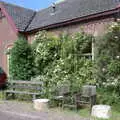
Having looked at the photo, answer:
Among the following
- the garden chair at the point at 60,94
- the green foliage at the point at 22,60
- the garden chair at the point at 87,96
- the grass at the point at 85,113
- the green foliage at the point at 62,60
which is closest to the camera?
the grass at the point at 85,113

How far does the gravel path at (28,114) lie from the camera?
922 centimetres

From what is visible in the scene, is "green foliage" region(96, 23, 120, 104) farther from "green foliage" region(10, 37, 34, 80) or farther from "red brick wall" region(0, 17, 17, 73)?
"red brick wall" region(0, 17, 17, 73)

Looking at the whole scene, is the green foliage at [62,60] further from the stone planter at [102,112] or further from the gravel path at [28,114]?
the stone planter at [102,112]

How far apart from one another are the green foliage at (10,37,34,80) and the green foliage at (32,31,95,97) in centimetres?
48

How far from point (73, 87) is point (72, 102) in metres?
0.80

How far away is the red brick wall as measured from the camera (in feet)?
67.4

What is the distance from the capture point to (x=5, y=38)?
21.1m

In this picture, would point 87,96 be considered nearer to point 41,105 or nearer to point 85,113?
point 85,113

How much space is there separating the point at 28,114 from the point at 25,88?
3202 millimetres

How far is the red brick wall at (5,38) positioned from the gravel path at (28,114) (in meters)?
10.2

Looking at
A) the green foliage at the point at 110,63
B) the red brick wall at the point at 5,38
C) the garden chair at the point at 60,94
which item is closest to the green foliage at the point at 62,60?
the garden chair at the point at 60,94

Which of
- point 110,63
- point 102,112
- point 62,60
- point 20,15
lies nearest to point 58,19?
point 62,60

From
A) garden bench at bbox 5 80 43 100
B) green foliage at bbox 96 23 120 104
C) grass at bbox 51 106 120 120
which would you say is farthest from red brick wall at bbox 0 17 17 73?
grass at bbox 51 106 120 120

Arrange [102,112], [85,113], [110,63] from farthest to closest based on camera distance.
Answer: [110,63]
[85,113]
[102,112]
